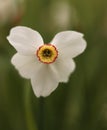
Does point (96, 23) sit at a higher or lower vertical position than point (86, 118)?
higher

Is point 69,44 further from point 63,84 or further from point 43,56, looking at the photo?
point 63,84

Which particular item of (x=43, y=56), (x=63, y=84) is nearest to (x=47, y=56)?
(x=43, y=56)

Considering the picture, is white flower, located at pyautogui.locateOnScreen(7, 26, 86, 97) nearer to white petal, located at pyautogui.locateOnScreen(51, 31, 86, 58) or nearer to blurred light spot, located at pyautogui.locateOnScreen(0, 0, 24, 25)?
white petal, located at pyautogui.locateOnScreen(51, 31, 86, 58)

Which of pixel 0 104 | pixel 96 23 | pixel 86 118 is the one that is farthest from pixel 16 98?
pixel 96 23

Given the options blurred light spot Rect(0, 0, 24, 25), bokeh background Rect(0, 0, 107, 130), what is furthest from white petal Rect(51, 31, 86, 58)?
blurred light spot Rect(0, 0, 24, 25)

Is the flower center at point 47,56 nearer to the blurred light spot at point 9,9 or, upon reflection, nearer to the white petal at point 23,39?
the white petal at point 23,39

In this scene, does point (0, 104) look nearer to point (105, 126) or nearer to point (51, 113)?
point (51, 113)

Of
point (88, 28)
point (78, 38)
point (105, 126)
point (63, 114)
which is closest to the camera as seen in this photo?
point (78, 38)
